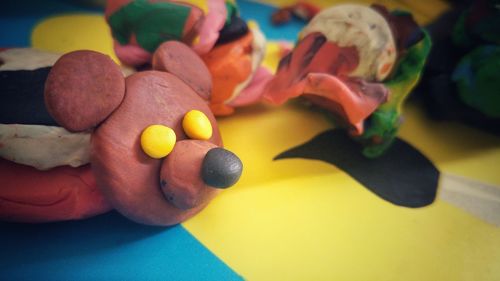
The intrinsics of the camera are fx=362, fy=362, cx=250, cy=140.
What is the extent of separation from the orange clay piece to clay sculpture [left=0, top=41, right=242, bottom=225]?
0.21 m

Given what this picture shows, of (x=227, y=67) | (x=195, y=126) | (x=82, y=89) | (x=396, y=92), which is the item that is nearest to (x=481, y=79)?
(x=396, y=92)

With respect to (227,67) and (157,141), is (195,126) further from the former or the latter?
(227,67)

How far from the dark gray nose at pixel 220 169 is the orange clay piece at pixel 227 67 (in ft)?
1.07

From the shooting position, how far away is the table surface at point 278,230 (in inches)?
21.3

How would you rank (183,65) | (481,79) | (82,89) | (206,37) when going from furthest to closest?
1. (481,79)
2. (206,37)
3. (183,65)
4. (82,89)

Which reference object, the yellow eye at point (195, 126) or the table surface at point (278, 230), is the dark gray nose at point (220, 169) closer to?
the yellow eye at point (195, 126)

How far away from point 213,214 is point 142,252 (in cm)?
13

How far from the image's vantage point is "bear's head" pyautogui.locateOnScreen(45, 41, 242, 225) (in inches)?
17.1

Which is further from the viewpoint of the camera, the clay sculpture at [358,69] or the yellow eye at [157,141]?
the clay sculpture at [358,69]

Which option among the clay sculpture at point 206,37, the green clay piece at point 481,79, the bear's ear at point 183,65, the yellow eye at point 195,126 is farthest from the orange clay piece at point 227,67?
the green clay piece at point 481,79

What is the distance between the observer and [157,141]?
0.46 metres

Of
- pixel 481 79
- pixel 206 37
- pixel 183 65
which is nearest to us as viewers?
pixel 183 65

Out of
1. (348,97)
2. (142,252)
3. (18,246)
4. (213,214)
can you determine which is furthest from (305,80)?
(18,246)

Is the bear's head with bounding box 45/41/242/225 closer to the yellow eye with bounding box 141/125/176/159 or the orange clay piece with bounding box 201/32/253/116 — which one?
the yellow eye with bounding box 141/125/176/159
